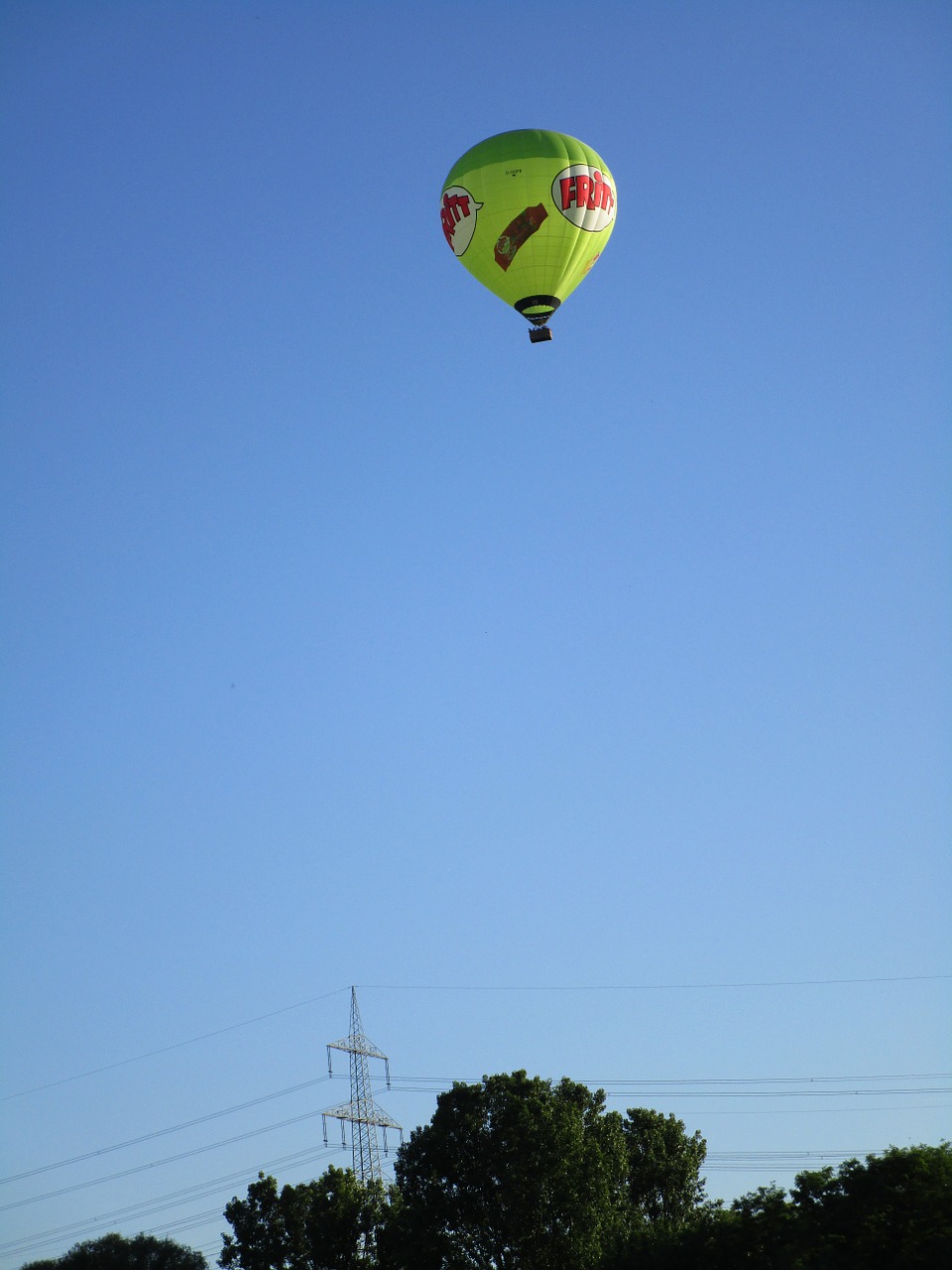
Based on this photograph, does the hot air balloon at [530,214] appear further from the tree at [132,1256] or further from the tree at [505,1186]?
the tree at [132,1256]

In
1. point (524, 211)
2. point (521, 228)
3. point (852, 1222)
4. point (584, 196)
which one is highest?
point (584, 196)

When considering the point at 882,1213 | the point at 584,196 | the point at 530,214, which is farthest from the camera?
the point at 584,196

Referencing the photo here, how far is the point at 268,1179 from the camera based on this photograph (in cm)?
6256

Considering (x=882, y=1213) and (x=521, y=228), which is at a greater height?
(x=521, y=228)

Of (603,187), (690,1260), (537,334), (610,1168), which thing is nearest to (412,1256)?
(610,1168)

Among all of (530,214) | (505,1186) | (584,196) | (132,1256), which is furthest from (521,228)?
(132,1256)

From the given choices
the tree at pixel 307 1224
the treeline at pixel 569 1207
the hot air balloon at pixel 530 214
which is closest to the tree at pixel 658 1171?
the treeline at pixel 569 1207

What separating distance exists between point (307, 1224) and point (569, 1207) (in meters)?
11.9

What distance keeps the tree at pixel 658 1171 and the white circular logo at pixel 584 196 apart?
3436 centimetres

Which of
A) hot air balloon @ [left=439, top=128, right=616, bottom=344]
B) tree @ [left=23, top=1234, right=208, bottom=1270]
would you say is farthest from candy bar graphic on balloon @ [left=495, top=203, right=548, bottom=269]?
tree @ [left=23, top=1234, right=208, bottom=1270]

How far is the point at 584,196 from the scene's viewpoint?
4534 cm

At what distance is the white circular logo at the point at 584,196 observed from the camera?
4494 cm

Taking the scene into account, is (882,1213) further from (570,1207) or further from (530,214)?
(530,214)

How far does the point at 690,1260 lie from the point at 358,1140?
3670 cm
